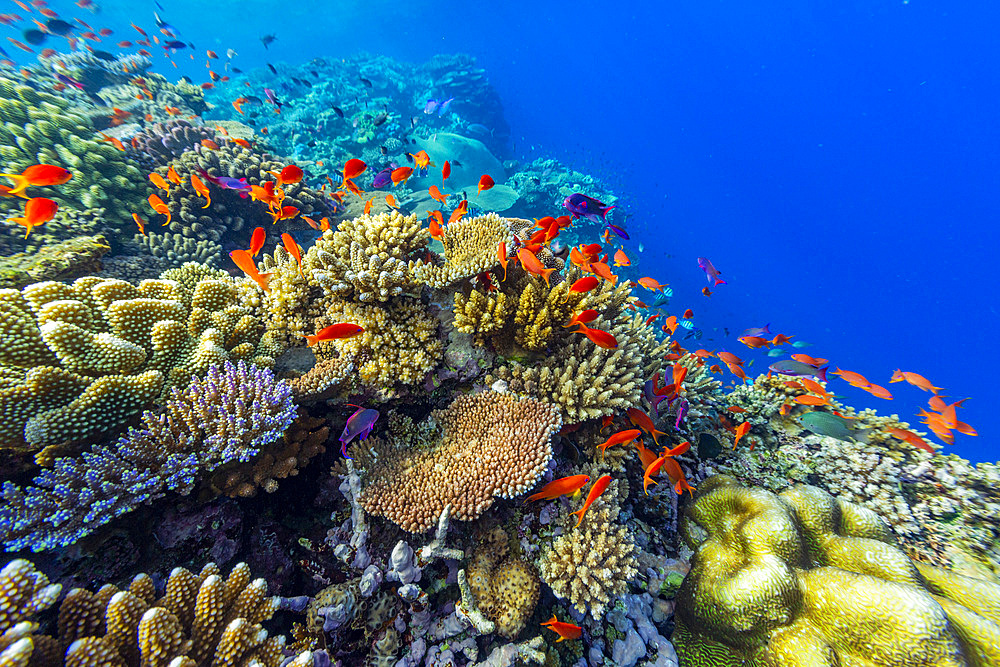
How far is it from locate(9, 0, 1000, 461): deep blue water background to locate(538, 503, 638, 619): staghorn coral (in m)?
49.9

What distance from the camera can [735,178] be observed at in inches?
4092

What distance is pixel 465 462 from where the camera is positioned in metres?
2.98

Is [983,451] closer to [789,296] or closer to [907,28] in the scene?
[789,296]

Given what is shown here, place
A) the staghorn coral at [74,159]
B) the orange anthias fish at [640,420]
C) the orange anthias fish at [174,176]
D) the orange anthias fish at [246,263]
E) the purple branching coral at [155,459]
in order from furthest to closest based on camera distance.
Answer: the orange anthias fish at [174,176] < the staghorn coral at [74,159] < the orange anthias fish at [640,420] < the orange anthias fish at [246,263] < the purple branching coral at [155,459]

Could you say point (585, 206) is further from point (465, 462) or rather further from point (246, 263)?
point (246, 263)

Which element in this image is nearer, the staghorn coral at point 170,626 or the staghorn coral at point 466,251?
the staghorn coral at point 170,626

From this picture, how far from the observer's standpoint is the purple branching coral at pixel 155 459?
2.17 metres

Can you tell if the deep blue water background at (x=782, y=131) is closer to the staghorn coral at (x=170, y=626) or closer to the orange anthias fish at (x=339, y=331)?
the orange anthias fish at (x=339, y=331)

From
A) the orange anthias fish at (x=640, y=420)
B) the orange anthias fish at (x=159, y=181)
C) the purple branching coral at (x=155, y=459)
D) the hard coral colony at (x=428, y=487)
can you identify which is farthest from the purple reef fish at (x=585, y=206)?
the orange anthias fish at (x=159, y=181)

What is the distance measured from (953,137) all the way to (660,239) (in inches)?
3951

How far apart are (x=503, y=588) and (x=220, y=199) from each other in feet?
27.3

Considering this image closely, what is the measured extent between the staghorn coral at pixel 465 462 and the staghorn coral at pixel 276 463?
50 cm

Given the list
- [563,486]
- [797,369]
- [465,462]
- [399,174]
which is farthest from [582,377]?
[399,174]

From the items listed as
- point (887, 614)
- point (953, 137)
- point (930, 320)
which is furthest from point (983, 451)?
point (953, 137)
